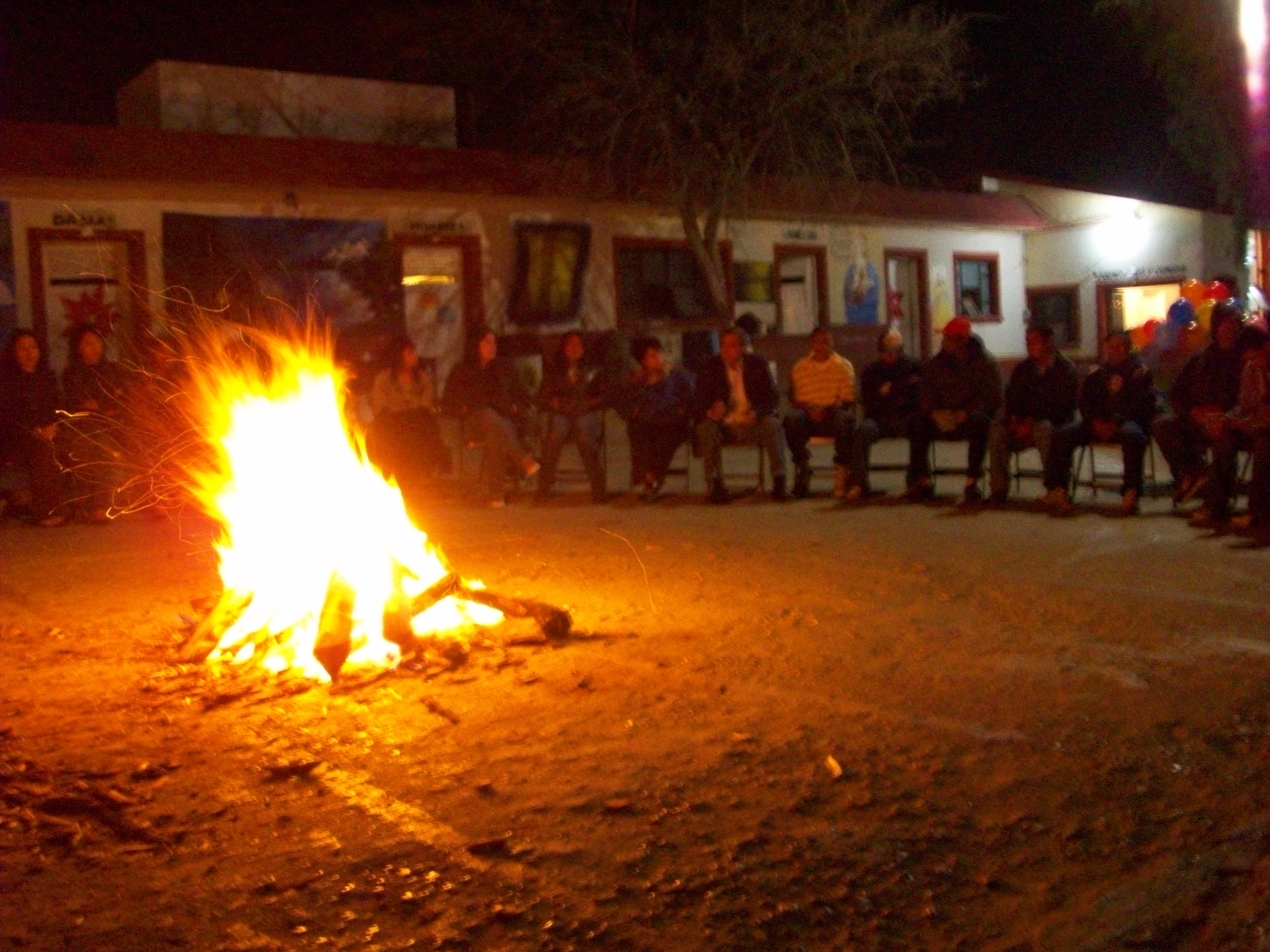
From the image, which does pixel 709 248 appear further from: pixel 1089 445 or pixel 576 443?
pixel 1089 445

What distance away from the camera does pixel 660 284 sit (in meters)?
20.6

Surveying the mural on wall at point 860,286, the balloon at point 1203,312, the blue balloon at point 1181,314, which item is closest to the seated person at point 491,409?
the balloon at point 1203,312

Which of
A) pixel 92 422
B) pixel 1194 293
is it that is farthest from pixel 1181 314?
pixel 92 422

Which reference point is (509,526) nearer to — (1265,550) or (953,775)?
(1265,550)

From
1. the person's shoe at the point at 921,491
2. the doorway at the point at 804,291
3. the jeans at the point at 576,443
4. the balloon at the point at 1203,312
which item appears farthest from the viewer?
the doorway at the point at 804,291

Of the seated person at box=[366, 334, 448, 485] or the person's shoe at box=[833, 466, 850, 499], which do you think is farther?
the seated person at box=[366, 334, 448, 485]

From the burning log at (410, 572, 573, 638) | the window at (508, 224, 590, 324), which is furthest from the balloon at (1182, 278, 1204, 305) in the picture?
the burning log at (410, 572, 573, 638)

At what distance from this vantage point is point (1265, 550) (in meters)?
8.62

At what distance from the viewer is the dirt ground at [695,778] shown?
146 inches

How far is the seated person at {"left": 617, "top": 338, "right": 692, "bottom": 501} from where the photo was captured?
12.3m

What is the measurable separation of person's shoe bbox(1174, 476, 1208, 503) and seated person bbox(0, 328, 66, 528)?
8900 mm

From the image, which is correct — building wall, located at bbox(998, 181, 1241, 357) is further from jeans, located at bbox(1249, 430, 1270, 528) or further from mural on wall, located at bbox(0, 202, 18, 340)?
mural on wall, located at bbox(0, 202, 18, 340)

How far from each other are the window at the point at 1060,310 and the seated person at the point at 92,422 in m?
19.3

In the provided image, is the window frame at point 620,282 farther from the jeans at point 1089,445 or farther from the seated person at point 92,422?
the jeans at point 1089,445
